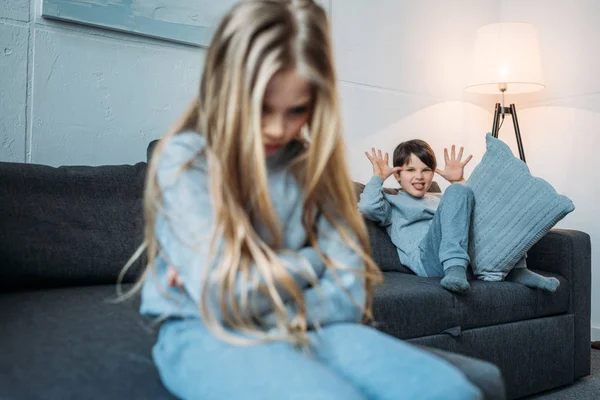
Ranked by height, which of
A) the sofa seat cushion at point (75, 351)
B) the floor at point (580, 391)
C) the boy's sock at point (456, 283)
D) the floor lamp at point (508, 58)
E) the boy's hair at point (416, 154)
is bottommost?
the floor at point (580, 391)

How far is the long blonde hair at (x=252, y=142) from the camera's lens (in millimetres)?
916

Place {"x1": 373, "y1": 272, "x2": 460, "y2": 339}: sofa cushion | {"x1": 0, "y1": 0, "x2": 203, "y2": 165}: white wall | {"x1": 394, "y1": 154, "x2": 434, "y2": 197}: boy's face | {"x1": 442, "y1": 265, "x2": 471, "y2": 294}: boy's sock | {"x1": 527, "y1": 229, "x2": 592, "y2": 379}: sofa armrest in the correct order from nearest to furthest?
{"x1": 373, "y1": 272, "x2": 460, "y2": 339}: sofa cushion, {"x1": 442, "y1": 265, "x2": 471, "y2": 294}: boy's sock, {"x1": 0, "y1": 0, "x2": 203, "y2": 165}: white wall, {"x1": 527, "y1": 229, "x2": 592, "y2": 379}: sofa armrest, {"x1": 394, "y1": 154, "x2": 434, "y2": 197}: boy's face

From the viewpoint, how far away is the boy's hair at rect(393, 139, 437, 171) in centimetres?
278

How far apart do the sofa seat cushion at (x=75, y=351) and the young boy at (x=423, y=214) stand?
118cm

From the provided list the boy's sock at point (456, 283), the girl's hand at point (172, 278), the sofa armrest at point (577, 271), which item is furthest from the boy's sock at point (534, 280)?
the girl's hand at point (172, 278)

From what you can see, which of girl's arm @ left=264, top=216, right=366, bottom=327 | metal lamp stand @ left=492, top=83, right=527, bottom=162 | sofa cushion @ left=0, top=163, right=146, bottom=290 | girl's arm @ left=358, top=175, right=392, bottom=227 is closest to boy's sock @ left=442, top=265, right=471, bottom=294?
girl's arm @ left=358, top=175, right=392, bottom=227

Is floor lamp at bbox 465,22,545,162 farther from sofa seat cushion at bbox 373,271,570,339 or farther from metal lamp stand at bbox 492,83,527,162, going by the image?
sofa seat cushion at bbox 373,271,570,339

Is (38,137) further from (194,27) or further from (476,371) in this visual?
→ (476,371)

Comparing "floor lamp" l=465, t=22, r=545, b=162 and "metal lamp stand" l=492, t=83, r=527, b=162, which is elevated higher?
"floor lamp" l=465, t=22, r=545, b=162

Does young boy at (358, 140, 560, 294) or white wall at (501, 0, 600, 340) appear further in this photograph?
white wall at (501, 0, 600, 340)

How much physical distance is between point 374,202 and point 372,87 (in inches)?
37.1

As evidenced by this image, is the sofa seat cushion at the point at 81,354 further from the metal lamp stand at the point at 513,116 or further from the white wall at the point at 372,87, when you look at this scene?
the metal lamp stand at the point at 513,116

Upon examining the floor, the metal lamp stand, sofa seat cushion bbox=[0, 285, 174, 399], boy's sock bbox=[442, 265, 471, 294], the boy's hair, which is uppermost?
the metal lamp stand

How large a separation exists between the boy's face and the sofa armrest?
1.76 ft
